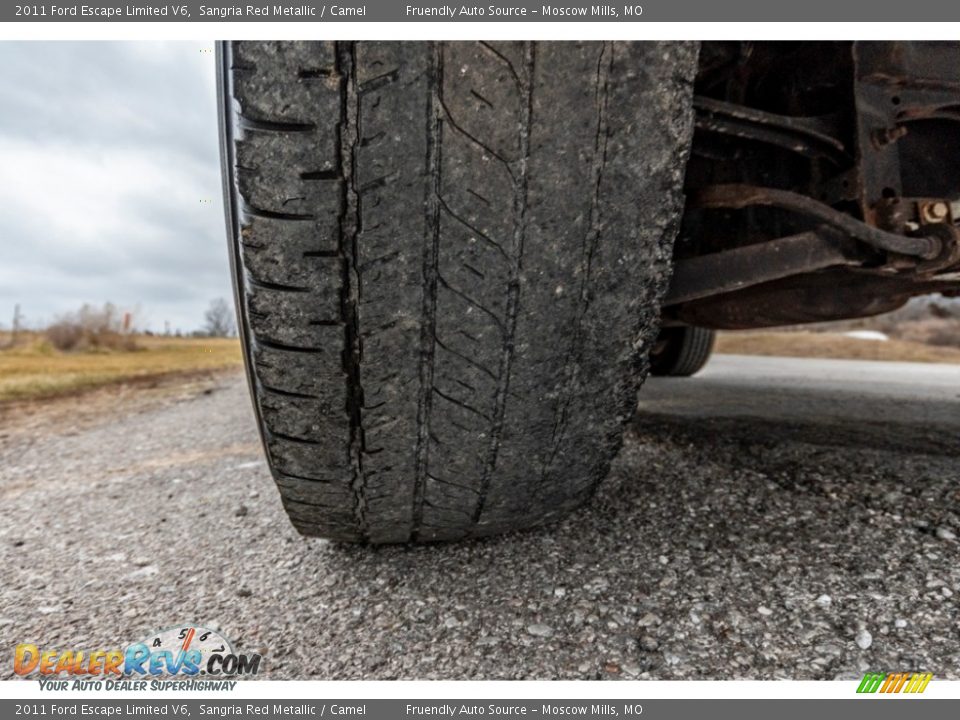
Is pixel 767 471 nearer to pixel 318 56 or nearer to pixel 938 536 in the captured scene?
pixel 938 536

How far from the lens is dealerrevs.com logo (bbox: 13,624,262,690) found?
78 centimetres

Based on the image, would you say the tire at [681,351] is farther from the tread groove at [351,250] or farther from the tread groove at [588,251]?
the tread groove at [351,250]

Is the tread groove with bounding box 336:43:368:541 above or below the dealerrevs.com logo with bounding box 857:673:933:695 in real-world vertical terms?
above

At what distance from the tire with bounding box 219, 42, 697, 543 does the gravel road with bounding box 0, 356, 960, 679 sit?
203 mm

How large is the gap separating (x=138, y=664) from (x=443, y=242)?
2.20 ft

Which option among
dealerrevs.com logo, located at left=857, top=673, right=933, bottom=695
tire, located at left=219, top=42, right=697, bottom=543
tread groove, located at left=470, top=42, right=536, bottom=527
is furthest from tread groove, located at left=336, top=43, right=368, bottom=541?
dealerrevs.com logo, located at left=857, top=673, right=933, bottom=695

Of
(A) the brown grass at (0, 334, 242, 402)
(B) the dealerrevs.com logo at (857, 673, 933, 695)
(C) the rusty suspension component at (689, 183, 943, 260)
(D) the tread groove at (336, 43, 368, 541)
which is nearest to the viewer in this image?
(D) the tread groove at (336, 43, 368, 541)

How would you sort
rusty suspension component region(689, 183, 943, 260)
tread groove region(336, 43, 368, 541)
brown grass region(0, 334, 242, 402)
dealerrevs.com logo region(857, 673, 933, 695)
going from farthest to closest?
brown grass region(0, 334, 242, 402)
rusty suspension component region(689, 183, 943, 260)
dealerrevs.com logo region(857, 673, 933, 695)
tread groove region(336, 43, 368, 541)

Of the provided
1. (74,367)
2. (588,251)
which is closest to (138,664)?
(588,251)

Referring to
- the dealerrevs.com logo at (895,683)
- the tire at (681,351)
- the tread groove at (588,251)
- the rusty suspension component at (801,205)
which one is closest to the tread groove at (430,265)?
the tread groove at (588,251)

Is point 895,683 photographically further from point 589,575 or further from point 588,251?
point 588,251

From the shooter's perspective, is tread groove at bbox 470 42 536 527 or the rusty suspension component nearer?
tread groove at bbox 470 42 536 527

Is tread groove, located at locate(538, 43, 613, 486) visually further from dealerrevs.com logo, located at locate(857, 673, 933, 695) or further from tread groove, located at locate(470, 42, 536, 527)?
dealerrevs.com logo, located at locate(857, 673, 933, 695)

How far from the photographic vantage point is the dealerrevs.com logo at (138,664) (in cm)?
78
